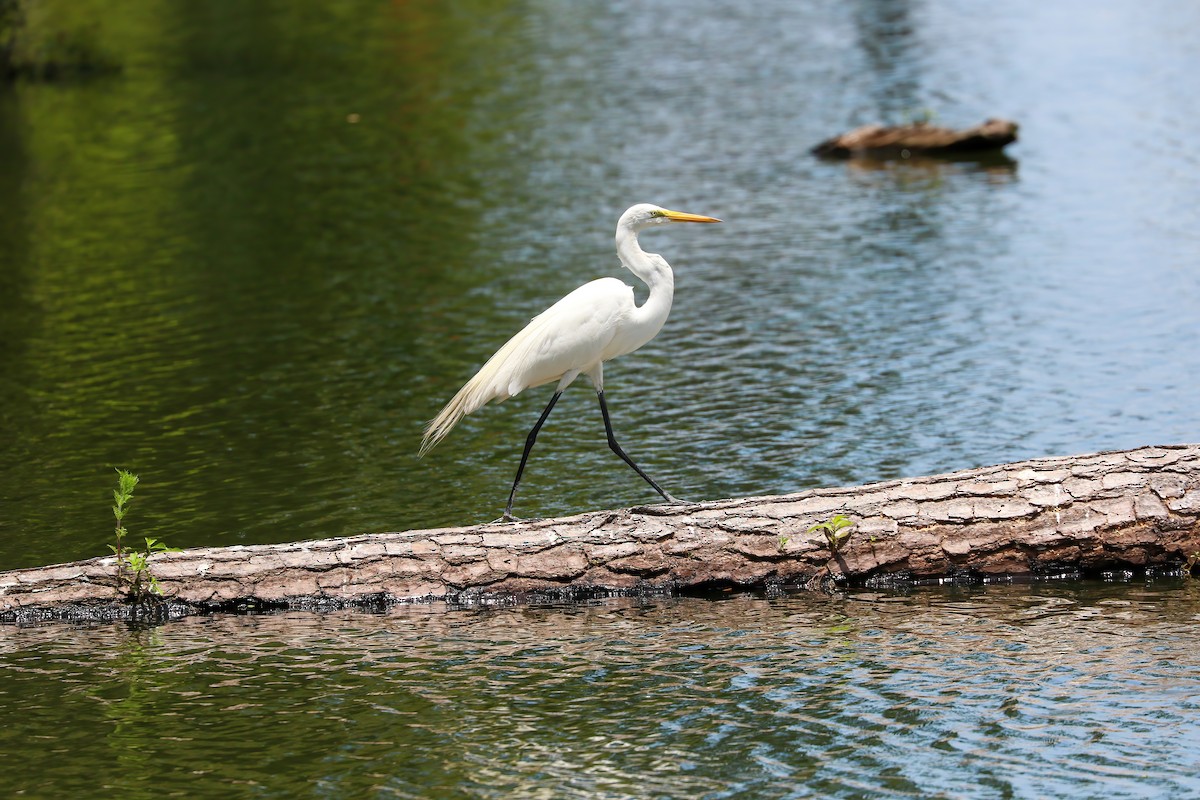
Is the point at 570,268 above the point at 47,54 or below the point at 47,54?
below

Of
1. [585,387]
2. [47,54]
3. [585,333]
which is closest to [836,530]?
[585,333]

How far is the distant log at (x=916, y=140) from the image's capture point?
1006 inches

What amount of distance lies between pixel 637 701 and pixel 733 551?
5.26 feet

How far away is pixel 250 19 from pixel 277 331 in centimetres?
3347

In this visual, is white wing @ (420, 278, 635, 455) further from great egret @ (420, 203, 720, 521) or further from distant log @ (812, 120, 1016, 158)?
distant log @ (812, 120, 1016, 158)

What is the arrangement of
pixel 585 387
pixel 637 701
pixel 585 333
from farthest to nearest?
1. pixel 585 387
2. pixel 585 333
3. pixel 637 701

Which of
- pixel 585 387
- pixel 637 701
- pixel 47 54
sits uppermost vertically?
pixel 47 54

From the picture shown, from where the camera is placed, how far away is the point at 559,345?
33.1 feet

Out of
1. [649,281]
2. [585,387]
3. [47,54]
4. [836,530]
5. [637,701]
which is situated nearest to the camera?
[637,701]

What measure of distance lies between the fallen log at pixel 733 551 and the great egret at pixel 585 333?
0.59 meters

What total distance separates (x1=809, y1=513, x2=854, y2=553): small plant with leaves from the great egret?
120 cm

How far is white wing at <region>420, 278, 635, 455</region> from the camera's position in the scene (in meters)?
10.1

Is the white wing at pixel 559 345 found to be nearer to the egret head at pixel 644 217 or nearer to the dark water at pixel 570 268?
the egret head at pixel 644 217

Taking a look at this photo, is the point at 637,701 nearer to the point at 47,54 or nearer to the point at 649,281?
the point at 649,281
